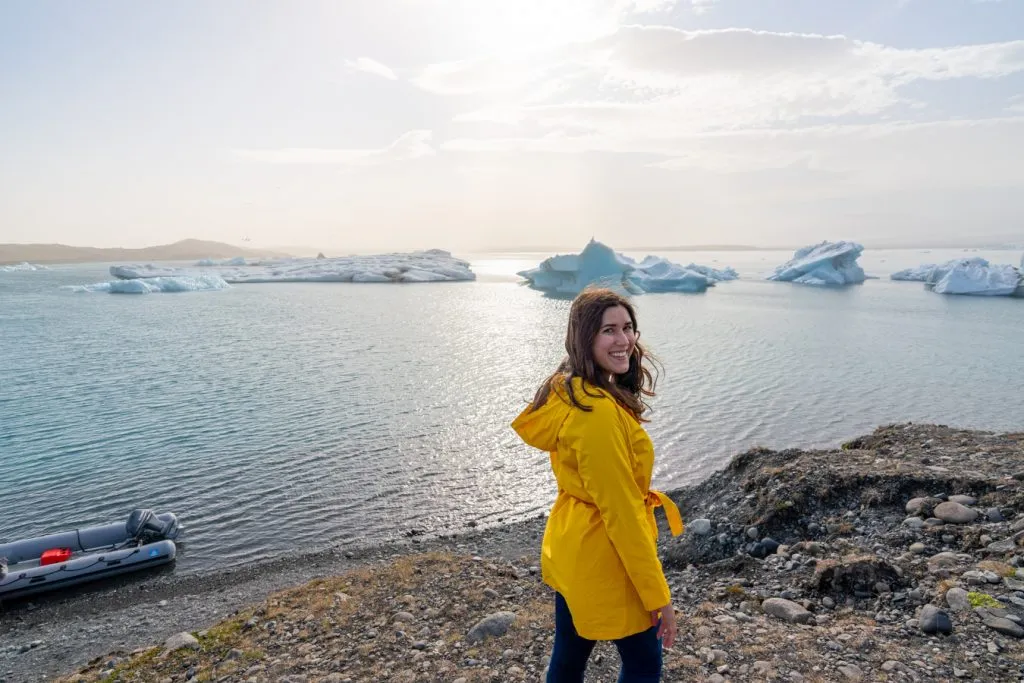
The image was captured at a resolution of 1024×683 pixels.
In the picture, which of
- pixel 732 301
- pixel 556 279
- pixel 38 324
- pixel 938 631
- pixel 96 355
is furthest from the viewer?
pixel 556 279

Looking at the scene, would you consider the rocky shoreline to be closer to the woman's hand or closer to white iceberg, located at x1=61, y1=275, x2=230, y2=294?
the woman's hand

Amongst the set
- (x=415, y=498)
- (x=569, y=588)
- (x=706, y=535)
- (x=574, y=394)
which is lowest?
(x=415, y=498)

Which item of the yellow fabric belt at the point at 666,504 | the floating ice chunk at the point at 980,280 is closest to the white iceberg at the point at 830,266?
the floating ice chunk at the point at 980,280

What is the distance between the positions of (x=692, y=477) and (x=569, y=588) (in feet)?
38.3

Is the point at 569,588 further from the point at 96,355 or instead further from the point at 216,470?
the point at 96,355

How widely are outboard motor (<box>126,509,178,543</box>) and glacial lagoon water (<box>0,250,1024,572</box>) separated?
0.45 m

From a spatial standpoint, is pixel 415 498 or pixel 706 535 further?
pixel 415 498

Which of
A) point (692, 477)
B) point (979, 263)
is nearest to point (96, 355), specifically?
point (692, 477)

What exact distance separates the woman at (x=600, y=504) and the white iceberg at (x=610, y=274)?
5518 centimetres

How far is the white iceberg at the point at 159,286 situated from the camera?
221 feet

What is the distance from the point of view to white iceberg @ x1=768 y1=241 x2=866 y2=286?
6694cm

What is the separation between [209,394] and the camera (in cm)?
2045

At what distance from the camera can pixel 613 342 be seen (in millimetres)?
2828

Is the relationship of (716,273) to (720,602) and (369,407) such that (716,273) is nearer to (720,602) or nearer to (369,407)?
(369,407)
